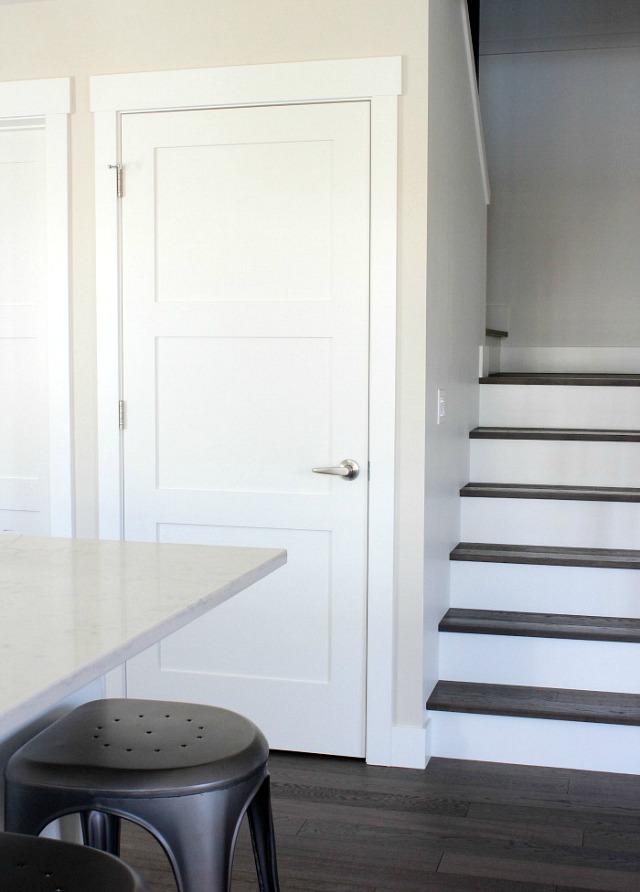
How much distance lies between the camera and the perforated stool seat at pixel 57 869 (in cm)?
103

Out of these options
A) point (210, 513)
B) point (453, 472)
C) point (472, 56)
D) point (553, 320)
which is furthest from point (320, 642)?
point (553, 320)

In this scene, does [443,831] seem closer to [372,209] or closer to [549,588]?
[549,588]

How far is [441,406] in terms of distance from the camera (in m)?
3.40

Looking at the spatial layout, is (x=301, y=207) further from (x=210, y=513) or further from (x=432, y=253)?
(x=210, y=513)

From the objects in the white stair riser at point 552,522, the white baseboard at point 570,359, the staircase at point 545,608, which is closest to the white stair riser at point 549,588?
the staircase at point 545,608

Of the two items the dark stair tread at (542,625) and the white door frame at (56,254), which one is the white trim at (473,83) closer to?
the white door frame at (56,254)

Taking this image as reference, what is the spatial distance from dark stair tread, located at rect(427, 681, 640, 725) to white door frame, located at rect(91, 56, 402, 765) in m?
0.24

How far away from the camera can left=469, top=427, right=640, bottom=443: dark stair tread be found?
389 cm

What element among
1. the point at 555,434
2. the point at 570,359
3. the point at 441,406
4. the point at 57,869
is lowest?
the point at 57,869

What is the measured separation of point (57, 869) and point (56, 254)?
106 inches

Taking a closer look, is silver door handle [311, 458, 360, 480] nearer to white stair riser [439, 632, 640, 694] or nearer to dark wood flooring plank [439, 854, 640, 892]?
white stair riser [439, 632, 640, 694]

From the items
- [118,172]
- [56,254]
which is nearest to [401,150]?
[118,172]

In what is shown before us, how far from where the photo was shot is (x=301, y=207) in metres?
3.25

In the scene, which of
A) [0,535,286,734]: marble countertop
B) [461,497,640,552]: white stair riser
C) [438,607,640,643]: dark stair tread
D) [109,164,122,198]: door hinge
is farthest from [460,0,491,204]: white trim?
[0,535,286,734]: marble countertop
